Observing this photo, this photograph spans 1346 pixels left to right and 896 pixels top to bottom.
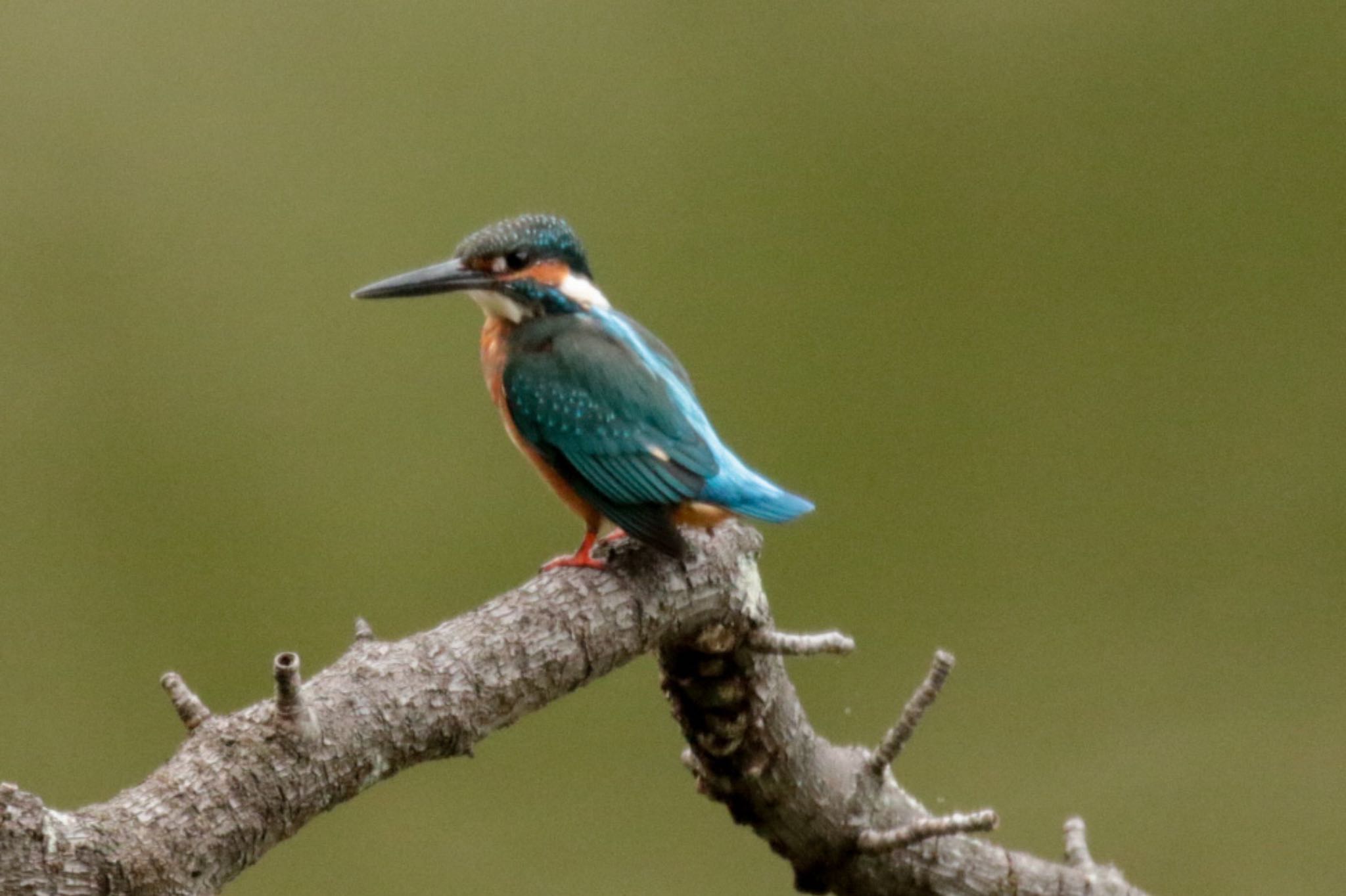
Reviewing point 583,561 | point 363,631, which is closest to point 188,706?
point 363,631

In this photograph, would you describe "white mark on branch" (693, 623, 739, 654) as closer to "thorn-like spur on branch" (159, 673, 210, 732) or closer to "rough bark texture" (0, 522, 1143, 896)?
"rough bark texture" (0, 522, 1143, 896)

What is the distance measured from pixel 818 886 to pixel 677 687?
368 millimetres

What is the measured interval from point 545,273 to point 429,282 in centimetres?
13

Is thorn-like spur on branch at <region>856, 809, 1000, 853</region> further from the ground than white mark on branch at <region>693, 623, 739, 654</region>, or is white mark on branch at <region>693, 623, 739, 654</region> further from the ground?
white mark on branch at <region>693, 623, 739, 654</region>

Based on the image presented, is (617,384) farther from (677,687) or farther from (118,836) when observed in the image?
(118,836)

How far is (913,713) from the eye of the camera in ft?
4.93

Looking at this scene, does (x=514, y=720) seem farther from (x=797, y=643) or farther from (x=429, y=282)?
(x=429, y=282)

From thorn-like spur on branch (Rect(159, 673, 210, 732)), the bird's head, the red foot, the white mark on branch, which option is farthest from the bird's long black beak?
thorn-like spur on branch (Rect(159, 673, 210, 732))

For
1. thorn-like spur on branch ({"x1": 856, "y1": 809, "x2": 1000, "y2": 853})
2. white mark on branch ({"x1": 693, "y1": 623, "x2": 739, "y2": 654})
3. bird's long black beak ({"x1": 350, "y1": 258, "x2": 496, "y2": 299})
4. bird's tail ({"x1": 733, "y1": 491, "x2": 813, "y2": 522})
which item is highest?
bird's long black beak ({"x1": 350, "y1": 258, "x2": 496, "y2": 299})

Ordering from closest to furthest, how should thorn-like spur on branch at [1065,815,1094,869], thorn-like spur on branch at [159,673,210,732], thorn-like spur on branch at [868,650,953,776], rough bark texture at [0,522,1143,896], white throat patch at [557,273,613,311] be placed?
rough bark texture at [0,522,1143,896] < thorn-like spur on branch at [159,673,210,732] < thorn-like spur on branch at [868,650,953,776] < white throat patch at [557,273,613,311] < thorn-like spur on branch at [1065,815,1094,869]

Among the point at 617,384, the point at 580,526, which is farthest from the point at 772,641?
the point at 580,526

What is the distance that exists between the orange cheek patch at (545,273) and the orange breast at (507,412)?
Result: 0.19 ft

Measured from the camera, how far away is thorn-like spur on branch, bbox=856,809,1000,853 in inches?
57.0

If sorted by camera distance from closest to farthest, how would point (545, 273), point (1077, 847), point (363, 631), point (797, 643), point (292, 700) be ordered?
point (292, 700) < point (363, 631) < point (797, 643) < point (545, 273) < point (1077, 847)
